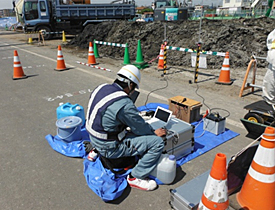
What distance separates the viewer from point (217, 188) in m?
2.40

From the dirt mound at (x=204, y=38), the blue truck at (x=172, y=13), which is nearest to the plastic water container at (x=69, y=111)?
the dirt mound at (x=204, y=38)

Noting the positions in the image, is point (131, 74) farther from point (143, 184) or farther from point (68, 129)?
point (68, 129)

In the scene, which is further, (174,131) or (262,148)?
(174,131)

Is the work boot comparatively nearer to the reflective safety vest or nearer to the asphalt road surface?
the asphalt road surface

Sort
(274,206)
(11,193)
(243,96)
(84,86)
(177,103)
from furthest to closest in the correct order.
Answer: (84,86), (243,96), (177,103), (11,193), (274,206)

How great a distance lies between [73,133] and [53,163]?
68cm

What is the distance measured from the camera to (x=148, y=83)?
828cm

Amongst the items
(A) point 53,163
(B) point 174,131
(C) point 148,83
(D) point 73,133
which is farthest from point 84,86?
(B) point 174,131

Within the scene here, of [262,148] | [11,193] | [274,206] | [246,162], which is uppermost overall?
[262,148]

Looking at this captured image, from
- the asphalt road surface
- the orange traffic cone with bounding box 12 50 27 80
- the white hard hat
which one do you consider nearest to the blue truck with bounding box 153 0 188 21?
the asphalt road surface

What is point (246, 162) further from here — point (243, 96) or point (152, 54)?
point (152, 54)

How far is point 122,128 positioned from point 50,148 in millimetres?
1765

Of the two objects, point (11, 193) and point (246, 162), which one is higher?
point (246, 162)

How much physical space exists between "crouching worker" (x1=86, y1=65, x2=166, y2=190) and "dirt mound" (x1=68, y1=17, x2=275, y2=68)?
21.4 ft
